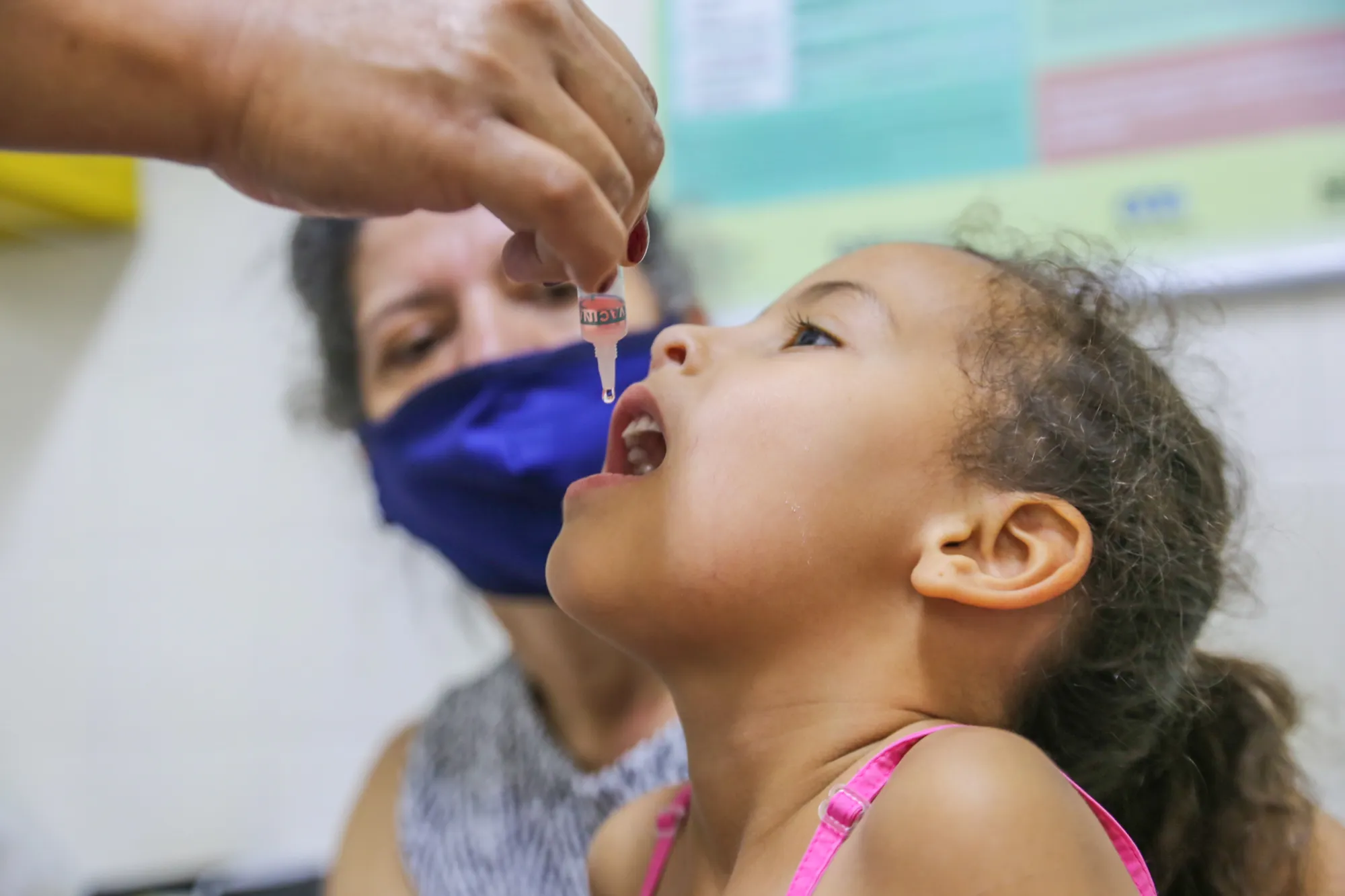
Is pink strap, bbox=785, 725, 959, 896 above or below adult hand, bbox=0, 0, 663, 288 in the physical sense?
below

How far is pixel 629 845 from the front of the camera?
907 millimetres

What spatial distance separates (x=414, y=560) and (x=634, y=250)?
3.64 feet

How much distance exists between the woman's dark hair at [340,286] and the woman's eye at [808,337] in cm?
41

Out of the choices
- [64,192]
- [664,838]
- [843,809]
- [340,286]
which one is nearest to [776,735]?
[843,809]

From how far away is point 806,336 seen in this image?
0.83 metres

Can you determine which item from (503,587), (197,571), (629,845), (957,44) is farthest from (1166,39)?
(197,571)

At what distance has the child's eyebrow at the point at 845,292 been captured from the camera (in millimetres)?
798

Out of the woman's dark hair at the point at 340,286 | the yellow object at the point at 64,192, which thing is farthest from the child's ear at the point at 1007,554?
the yellow object at the point at 64,192

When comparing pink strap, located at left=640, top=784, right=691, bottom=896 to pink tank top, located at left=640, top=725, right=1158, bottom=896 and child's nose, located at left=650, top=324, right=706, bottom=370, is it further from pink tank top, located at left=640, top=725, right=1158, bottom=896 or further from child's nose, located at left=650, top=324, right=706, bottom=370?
child's nose, located at left=650, top=324, right=706, bottom=370

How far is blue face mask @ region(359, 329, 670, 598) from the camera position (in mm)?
1013

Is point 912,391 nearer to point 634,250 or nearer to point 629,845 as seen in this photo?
point 634,250

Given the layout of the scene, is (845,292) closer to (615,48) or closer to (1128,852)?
(615,48)

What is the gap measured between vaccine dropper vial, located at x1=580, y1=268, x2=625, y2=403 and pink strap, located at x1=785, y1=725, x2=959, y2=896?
33 cm

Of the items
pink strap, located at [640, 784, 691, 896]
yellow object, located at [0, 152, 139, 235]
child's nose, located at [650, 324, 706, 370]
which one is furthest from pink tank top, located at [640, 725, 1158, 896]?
yellow object, located at [0, 152, 139, 235]
